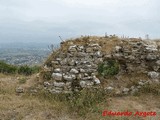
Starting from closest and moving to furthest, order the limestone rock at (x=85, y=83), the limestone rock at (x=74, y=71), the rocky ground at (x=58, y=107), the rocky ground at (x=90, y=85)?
the rocky ground at (x=58, y=107) < the rocky ground at (x=90, y=85) < the limestone rock at (x=85, y=83) < the limestone rock at (x=74, y=71)

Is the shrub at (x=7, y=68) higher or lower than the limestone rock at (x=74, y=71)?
lower

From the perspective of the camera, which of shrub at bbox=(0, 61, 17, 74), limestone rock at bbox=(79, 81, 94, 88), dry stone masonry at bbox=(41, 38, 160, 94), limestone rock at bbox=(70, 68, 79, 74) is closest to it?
limestone rock at bbox=(79, 81, 94, 88)

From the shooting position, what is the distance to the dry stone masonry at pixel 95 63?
1004 cm

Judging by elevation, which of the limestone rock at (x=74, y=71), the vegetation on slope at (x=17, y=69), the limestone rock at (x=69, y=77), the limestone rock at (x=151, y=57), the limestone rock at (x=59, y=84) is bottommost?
the vegetation on slope at (x=17, y=69)

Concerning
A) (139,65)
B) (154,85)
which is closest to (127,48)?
(139,65)

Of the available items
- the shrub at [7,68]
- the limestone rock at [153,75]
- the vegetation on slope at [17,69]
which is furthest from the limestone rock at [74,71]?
the shrub at [7,68]

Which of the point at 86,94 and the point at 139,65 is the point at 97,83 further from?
the point at 139,65

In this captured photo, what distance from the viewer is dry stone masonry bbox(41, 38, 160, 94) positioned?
10039mm

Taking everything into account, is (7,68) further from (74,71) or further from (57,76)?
(74,71)

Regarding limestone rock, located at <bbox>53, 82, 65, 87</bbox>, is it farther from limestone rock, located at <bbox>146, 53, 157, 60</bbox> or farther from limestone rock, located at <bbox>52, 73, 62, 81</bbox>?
limestone rock, located at <bbox>146, 53, 157, 60</bbox>

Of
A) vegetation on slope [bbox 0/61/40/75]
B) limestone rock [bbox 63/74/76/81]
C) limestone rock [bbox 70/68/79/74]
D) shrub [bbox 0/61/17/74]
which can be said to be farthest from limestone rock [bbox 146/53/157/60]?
shrub [bbox 0/61/17/74]

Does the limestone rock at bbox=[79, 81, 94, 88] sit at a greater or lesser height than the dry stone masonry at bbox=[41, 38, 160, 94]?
lesser

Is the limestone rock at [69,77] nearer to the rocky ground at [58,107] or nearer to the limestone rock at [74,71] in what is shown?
the limestone rock at [74,71]

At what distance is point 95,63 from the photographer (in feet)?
34.4
